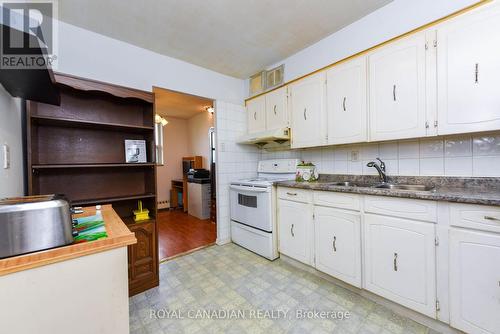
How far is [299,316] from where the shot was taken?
60.5 inches

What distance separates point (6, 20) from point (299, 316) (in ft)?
6.96

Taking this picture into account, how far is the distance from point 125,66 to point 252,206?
6.87 ft

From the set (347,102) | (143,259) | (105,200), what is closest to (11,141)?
(105,200)

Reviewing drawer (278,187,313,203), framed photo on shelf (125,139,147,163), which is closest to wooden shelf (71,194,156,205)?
framed photo on shelf (125,139,147,163)

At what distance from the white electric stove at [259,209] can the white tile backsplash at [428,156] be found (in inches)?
24.2

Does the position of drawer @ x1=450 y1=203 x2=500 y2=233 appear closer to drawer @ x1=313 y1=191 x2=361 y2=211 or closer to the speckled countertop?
the speckled countertop

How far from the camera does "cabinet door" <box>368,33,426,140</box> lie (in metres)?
1.58

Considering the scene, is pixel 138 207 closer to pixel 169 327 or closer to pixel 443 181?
pixel 169 327

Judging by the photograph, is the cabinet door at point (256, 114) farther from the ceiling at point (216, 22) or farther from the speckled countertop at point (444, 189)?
the speckled countertop at point (444, 189)

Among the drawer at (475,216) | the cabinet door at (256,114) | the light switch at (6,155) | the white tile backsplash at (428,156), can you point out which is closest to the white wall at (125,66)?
the cabinet door at (256,114)

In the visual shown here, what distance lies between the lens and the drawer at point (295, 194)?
81.9 inches

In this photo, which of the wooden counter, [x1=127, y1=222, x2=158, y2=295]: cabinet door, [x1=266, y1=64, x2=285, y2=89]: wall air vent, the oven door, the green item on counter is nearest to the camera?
the wooden counter

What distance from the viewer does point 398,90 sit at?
66.2 inches

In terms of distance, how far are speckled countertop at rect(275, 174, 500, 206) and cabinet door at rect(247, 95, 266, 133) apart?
1.10m
